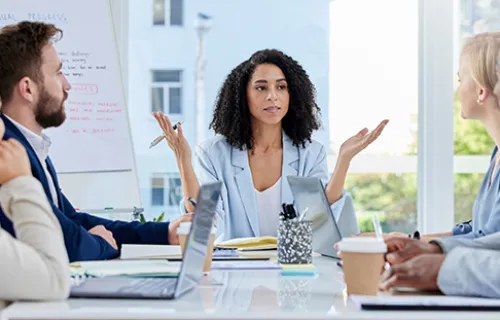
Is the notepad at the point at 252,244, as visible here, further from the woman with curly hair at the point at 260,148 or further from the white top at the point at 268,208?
the white top at the point at 268,208

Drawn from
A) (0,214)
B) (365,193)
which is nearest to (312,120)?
(365,193)

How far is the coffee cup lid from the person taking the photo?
4.55ft

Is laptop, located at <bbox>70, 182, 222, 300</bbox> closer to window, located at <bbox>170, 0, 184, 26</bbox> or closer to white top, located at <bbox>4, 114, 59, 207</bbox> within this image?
white top, located at <bbox>4, 114, 59, 207</bbox>

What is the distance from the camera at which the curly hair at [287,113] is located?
334 centimetres

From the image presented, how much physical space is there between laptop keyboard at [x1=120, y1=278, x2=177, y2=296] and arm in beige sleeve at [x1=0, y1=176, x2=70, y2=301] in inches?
4.8

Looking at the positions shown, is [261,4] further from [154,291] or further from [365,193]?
[154,291]

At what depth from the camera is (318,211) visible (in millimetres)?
2178

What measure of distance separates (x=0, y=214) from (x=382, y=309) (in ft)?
2.87

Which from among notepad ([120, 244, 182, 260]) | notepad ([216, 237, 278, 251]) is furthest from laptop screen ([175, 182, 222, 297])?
notepad ([216, 237, 278, 251])

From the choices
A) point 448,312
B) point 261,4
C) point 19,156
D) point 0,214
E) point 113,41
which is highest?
point 261,4

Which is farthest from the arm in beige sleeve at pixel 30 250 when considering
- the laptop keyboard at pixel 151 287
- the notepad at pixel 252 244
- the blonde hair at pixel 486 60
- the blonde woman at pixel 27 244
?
the blonde hair at pixel 486 60

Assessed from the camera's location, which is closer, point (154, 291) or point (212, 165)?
point (154, 291)

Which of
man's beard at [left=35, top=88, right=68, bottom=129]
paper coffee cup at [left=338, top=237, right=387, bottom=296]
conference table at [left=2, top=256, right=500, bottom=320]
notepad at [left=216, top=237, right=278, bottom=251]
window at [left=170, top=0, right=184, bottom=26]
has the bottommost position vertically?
notepad at [left=216, top=237, right=278, bottom=251]

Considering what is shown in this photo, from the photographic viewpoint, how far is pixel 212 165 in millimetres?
3146
